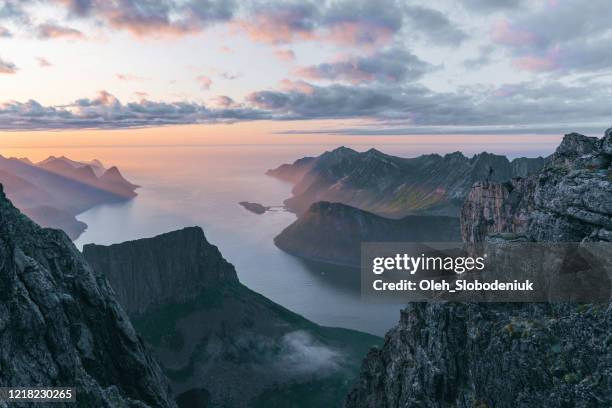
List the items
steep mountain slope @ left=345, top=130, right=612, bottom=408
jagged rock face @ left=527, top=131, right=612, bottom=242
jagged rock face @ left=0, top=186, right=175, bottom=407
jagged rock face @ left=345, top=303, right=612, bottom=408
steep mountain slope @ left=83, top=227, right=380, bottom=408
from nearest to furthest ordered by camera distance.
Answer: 1. jagged rock face @ left=345, top=303, right=612, bottom=408
2. steep mountain slope @ left=345, top=130, right=612, bottom=408
3. jagged rock face @ left=0, top=186, right=175, bottom=407
4. jagged rock face @ left=527, top=131, right=612, bottom=242
5. steep mountain slope @ left=83, top=227, right=380, bottom=408

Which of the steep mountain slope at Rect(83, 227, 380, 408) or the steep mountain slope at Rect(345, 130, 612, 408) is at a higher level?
the steep mountain slope at Rect(345, 130, 612, 408)

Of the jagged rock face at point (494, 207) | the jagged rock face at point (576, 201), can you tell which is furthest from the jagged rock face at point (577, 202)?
the jagged rock face at point (494, 207)

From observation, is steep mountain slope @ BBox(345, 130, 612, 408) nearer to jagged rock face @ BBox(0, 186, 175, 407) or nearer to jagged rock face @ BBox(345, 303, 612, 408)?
jagged rock face @ BBox(345, 303, 612, 408)

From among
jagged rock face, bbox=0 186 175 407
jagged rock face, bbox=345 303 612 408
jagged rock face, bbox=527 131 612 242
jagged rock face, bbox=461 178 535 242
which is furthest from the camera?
jagged rock face, bbox=461 178 535 242

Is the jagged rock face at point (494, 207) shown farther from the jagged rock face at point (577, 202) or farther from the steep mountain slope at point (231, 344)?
the jagged rock face at point (577, 202)

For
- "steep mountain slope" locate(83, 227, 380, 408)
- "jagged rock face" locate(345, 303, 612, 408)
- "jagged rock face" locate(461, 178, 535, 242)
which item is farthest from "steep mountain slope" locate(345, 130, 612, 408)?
"jagged rock face" locate(461, 178, 535, 242)

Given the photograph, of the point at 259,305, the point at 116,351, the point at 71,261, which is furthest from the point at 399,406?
the point at 259,305

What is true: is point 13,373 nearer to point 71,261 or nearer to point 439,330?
point 71,261
